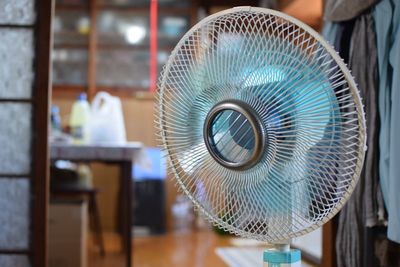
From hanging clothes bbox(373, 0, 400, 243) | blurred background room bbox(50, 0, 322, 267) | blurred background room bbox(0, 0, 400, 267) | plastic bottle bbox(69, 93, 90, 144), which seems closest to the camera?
hanging clothes bbox(373, 0, 400, 243)

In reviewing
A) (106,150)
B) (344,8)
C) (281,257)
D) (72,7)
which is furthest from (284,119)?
(72,7)

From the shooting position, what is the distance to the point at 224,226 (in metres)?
0.95

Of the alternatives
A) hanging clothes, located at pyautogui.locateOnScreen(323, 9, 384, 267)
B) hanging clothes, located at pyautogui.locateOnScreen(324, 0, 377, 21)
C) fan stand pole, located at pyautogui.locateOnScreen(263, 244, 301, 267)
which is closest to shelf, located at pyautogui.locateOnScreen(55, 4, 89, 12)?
hanging clothes, located at pyautogui.locateOnScreen(324, 0, 377, 21)

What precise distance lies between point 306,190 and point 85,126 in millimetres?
2056

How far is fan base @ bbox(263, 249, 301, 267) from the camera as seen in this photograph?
881 mm

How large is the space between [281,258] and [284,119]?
0.85 ft

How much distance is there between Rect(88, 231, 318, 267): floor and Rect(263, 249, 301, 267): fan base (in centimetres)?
183

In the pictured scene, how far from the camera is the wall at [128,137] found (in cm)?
423

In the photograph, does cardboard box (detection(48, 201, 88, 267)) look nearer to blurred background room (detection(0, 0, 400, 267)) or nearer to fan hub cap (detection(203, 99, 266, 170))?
blurred background room (detection(0, 0, 400, 267))

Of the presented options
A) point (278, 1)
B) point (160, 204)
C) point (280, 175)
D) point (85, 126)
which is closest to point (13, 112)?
point (85, 126)

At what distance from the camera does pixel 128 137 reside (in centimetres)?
435

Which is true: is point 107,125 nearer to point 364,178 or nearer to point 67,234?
point 67,234

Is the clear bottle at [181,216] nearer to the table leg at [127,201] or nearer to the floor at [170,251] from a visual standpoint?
the floor at [170,251]

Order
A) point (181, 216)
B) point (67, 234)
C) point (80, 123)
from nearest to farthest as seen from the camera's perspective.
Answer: point (67, 234), point (80, 123), point (181, 216)
